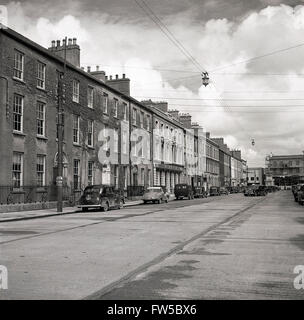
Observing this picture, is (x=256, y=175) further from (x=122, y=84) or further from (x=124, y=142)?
(x=124, y=142)

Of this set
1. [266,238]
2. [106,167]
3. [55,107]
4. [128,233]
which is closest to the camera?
[266,238]

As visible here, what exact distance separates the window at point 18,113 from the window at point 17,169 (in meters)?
1.61

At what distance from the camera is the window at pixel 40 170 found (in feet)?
90.8

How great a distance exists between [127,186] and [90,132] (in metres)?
9.40

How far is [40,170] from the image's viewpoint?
2794 centimetres

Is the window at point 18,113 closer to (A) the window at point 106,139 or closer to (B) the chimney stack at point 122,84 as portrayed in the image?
(A) the window at point 106,139

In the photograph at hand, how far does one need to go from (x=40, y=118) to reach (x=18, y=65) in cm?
395

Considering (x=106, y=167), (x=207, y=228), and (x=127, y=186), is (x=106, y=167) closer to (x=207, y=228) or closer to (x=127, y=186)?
(x=127, y=186)

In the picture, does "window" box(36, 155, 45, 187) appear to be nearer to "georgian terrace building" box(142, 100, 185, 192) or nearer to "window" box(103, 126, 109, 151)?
"window" box(103, 126, 109, 151)

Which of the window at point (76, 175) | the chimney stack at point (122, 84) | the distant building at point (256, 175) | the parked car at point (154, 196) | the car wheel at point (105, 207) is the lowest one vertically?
the car wheel at point (105, 207)

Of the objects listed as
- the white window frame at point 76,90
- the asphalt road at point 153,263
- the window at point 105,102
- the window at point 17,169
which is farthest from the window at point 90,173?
the asphalt road at point 153,263

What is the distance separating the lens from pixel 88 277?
7203 mm

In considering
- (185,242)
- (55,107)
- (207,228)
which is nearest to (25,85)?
(55,107)

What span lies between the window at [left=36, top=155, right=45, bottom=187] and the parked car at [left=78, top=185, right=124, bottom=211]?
3274 millimetres
